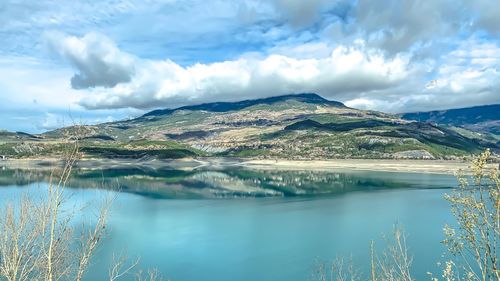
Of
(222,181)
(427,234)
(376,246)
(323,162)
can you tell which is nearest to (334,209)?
(427,234)

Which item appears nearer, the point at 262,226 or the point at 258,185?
the point at 262,226

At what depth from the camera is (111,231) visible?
181 feet

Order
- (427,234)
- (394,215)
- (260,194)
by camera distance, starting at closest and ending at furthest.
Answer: (427,234) → (394,215) → (260,194)

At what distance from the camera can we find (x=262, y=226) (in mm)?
60469

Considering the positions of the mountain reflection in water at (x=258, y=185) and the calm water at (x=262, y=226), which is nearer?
the calm water at (x=262, y=226)

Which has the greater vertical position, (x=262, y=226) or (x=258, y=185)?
(x=262, y=226)

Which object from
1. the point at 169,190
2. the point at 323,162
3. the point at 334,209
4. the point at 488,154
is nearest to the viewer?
the point at 488,154

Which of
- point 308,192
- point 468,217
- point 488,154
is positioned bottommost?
point 308,192

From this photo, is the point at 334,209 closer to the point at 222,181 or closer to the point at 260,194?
the point at 260,194

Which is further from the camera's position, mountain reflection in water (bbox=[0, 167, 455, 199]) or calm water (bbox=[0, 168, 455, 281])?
mountain reflection in water (bbox=[0, 167, 455, 199])

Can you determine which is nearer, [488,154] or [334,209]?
[488,154]

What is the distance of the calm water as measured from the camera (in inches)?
1591

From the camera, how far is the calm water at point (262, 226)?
4041cm

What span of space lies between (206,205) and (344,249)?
4081cm
